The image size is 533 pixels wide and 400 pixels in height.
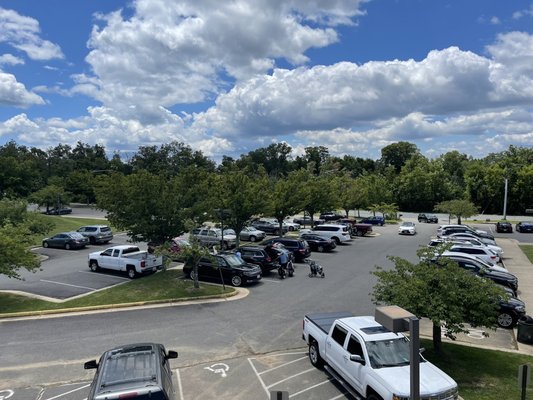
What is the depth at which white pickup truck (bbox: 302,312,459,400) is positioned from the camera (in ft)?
27.5

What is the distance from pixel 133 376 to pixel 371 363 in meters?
4.95

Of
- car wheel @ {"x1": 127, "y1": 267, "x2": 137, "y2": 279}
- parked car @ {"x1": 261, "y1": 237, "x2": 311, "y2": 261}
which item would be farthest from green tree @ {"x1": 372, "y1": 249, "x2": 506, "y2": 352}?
parked car @ {"x1": 261, "y1": 237, "x2": 311, "y2": 261}

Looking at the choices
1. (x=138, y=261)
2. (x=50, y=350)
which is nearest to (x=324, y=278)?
(x=138, y=261)

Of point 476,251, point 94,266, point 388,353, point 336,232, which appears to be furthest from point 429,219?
point 388,353

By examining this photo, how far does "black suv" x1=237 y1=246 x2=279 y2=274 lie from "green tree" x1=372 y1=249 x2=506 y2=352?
13.0 meters

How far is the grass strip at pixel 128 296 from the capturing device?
59.7 feet

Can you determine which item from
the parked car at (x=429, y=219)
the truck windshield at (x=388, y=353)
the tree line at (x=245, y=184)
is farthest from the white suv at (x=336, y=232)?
the parked car at (x=429, y=219)

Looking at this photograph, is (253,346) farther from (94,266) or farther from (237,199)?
(237,199)

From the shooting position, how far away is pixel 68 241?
1428 inches

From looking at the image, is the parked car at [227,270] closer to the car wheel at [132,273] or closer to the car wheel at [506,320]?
the car wheel at [132,273]

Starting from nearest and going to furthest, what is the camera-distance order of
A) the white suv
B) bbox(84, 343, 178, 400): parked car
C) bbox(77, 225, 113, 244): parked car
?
bbox(84, 343, 178, 400): parked car, the white suv, bbox(77, 225, 113, 244): parked car

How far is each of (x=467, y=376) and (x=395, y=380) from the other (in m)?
3.98

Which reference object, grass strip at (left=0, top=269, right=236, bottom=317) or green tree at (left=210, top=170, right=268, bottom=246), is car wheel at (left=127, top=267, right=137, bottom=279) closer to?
grass strip at (left=0, top=269, right=236, bottom=317)

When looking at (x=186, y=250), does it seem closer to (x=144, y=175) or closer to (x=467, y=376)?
(x=144, y=175)
